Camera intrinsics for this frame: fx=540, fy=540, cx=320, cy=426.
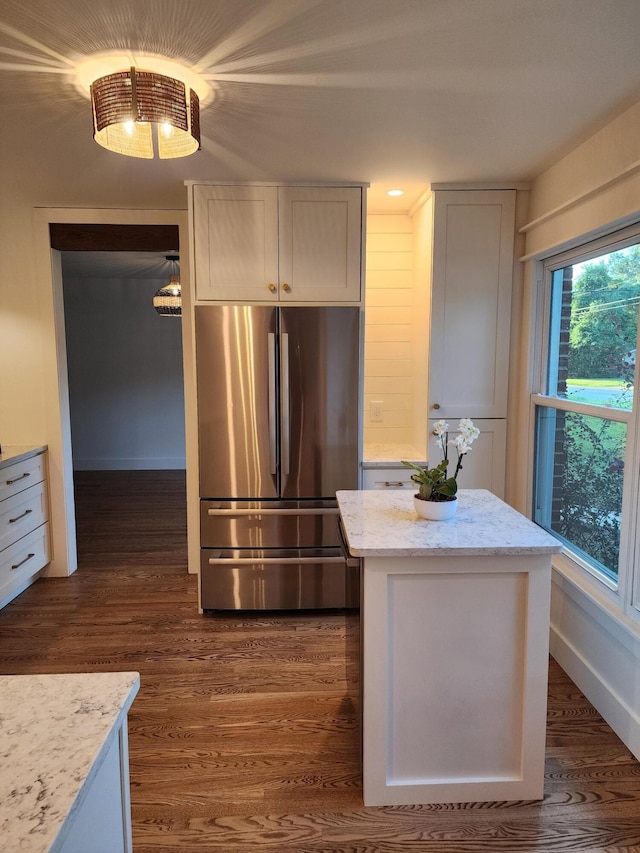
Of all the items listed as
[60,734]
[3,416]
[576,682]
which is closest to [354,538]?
[60,734]

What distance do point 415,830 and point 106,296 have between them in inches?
278

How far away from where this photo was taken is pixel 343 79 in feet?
6.07

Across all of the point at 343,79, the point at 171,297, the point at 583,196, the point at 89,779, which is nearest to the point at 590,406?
the point at 583,196

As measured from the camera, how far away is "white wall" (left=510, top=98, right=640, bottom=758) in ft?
6.81

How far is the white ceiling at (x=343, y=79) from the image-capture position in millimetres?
1509

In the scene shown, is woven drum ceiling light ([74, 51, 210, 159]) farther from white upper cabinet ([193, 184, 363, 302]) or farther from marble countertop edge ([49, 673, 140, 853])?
marble countertop edge ([49, 673, 140, 853])

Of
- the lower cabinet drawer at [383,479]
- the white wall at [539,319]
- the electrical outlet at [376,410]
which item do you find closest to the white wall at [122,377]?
the electrical outlet at [376,410]

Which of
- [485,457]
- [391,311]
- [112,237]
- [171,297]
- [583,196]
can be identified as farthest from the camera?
[171,297]

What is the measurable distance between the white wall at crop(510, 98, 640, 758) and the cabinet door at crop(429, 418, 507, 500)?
453 millimetres

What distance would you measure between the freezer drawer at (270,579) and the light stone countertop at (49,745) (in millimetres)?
2132

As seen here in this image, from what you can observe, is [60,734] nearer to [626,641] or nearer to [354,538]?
[354,538]

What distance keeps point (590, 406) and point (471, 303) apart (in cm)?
101

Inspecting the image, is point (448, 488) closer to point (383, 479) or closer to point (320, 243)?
point (383, 479)

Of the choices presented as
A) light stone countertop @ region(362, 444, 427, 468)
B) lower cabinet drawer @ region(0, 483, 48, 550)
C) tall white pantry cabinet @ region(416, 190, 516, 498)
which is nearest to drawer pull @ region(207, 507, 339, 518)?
light stone countertop @ region(362, 444, 427, 468)
